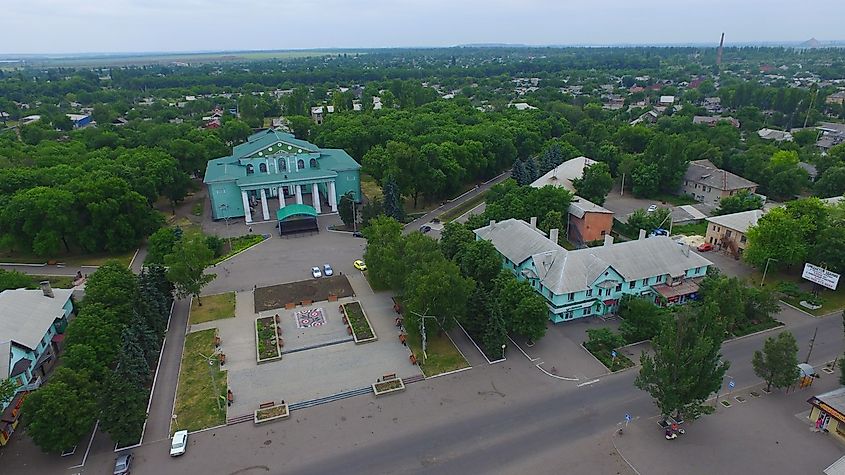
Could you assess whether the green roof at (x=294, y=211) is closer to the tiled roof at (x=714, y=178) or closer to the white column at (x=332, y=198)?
the white column at (x=332, y=198)

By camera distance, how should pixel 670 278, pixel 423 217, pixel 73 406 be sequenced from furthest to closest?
pixel 423 217 → pixel 670 278 → pixel 73 406

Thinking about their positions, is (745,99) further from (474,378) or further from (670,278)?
(474,378)

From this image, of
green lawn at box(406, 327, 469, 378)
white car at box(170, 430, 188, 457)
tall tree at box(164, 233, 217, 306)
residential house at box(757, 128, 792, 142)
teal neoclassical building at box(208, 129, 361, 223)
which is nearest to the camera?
white car at box(170, 430, 188, 457)

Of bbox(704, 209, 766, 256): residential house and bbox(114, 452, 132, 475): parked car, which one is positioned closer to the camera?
bbox(114, 452, 132, 475): parked car

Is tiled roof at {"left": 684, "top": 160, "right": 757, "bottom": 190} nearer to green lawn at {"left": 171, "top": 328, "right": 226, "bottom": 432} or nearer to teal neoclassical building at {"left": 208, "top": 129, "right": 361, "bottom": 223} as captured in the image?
teal neoclassical building at {"left": 208, "top": 129, "right": 361, "bottom": 223}

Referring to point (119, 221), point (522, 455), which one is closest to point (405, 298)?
point (522, 455)

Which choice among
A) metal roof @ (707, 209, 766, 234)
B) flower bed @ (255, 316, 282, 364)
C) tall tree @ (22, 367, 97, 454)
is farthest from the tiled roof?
tall tree @ (22, 367, 97, 454)
